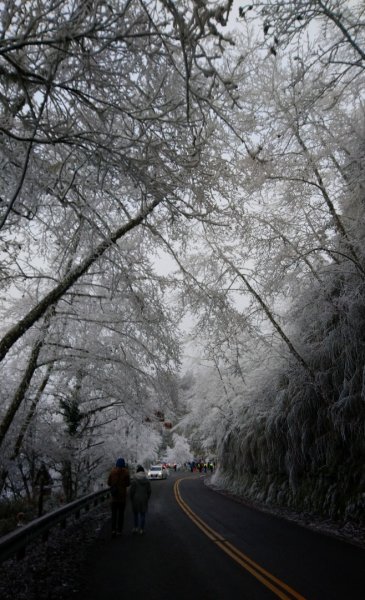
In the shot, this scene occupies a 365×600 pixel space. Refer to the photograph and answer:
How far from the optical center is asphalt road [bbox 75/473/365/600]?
5.40m

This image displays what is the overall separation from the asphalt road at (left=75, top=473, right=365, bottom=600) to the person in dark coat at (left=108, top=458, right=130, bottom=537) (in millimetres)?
299

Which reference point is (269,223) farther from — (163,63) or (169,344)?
(163,63)

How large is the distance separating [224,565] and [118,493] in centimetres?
394

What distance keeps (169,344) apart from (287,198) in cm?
521

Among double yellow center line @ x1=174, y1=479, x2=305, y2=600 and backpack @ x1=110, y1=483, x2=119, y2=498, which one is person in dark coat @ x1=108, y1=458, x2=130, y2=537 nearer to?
backpack @ x1=110, y1=483, x2=119, y2=498

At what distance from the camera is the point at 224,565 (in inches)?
264

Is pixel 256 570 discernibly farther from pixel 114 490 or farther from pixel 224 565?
pixel 114 490

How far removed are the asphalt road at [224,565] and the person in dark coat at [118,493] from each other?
30 cm

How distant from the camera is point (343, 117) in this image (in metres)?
10.4

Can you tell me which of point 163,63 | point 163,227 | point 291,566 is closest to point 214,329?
point 163,227

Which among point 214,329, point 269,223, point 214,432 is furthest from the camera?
point 214,432

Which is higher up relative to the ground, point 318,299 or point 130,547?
point 318,299

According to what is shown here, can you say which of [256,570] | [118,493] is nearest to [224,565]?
[256,570]

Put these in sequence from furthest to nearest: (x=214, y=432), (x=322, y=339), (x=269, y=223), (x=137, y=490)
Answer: (x=214, y=432)
(x=322, y=339)
(x=269, y=223)
(x=137, y=490)
